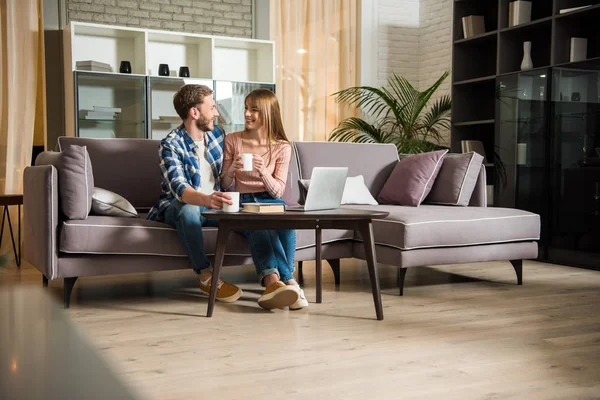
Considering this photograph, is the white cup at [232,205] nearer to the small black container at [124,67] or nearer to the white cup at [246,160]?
the white cup at [246,160]

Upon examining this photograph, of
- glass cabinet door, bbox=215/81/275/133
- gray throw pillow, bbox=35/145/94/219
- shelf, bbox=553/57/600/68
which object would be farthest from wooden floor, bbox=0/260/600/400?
glass cabinet door, bbox=215/81/275/133

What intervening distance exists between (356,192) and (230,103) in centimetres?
206

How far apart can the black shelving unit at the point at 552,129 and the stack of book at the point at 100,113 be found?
2900 mm

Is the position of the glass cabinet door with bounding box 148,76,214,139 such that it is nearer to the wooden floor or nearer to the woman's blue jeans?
the wooden floor

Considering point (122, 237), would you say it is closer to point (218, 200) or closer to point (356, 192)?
point (218, 200)

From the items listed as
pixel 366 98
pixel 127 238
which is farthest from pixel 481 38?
pixel 127 238

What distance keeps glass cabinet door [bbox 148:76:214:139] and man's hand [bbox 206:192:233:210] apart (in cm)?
269

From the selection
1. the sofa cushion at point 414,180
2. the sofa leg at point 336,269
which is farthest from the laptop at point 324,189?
the sofa cushion at point 414,180

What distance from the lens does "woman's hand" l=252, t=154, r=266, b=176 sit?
2.97 meters

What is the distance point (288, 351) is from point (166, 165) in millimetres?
1136

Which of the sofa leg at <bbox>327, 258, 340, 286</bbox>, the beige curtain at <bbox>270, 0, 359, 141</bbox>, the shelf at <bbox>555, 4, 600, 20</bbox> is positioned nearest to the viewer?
the sofa leg at <bbox>327, 258, 340, 286</bbox>

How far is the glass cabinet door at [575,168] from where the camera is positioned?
13.6ft

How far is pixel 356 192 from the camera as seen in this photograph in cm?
391

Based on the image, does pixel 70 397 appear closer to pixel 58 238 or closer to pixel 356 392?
pixel 356 392
